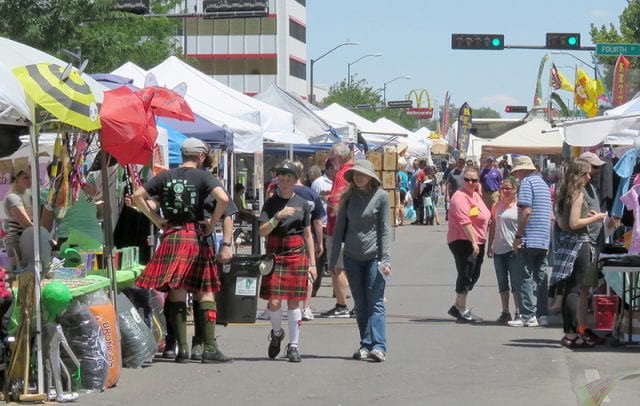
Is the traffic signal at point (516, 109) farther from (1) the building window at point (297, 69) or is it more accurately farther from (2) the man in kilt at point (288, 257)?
(2) the man in kilt at point (288, 257)

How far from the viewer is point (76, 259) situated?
9602 millimetres

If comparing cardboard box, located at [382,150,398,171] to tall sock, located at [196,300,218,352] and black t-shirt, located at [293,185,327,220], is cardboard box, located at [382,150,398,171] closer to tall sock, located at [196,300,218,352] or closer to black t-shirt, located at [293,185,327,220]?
black t-shirt, located at [293,185,327,220]

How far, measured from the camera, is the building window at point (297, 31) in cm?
8244

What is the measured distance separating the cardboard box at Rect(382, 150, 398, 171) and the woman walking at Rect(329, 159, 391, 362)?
65.6 ft

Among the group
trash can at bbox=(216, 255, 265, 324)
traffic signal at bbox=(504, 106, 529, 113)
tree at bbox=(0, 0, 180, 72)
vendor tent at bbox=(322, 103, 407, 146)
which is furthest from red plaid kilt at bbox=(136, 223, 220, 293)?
traffic signal at bbox=(504, 106, 529, 113)

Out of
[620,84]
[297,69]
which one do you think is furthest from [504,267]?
[297,69]

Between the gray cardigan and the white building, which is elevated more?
the white building

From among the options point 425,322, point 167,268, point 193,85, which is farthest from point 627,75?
point 167,268

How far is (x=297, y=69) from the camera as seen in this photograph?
84.9 meters

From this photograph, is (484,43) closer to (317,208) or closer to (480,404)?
(317,208)

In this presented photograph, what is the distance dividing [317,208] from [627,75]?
1698cm

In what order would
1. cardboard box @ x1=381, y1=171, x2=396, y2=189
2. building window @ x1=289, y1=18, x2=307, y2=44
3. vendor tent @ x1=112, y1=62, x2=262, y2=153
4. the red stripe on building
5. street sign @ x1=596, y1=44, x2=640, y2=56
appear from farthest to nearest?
1. building window @ x1=289, y1=18, x2=307, y2=44
2. the red stripe on building
3. cardboard box @ x1=381, y1=171, x2=396, y2=189
4. street sign @ x1=596, y1=44, x2=640, y2=56
5. vendor tent @ x1=112, y1=62, x2=262, y2=153

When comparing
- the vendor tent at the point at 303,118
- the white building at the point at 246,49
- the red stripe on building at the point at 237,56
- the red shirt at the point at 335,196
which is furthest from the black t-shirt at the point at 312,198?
the red stripe on building at the point at 237,56

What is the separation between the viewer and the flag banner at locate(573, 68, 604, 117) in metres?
27.8
